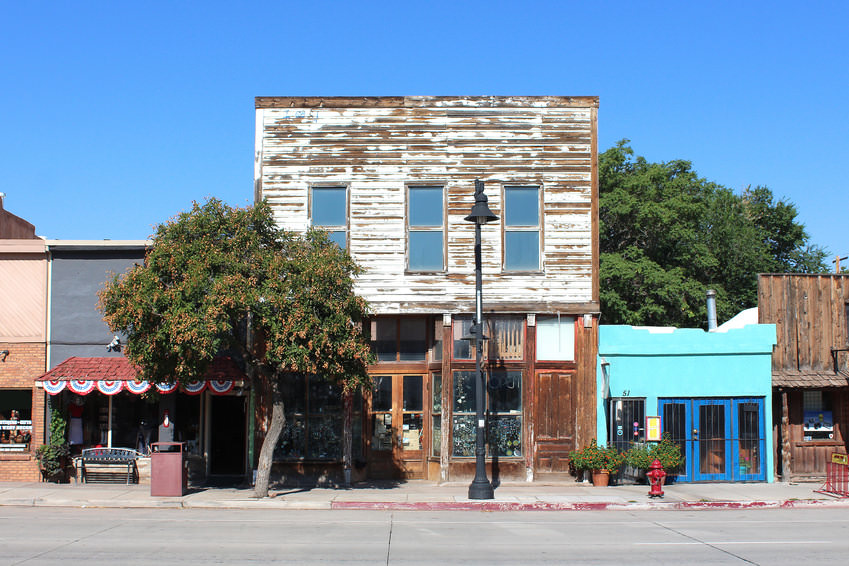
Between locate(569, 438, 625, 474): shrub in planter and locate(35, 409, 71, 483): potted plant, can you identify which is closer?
locate(569, 438, 625, 474): shrub in planter

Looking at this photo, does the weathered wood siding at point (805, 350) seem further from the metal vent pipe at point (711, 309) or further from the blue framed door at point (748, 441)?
the metal vent pipe at point (711, 309)

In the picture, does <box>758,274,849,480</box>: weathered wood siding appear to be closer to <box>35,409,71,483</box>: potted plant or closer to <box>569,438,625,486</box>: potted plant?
<box>569,438,625,486</box>: potted plant

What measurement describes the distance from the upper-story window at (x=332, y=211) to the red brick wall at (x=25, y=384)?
7.70 m

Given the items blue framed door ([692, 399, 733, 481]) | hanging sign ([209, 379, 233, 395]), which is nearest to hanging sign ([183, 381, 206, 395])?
hanging sign ([209, 379, 233, 395])

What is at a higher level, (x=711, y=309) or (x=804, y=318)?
(x=711, y=309)

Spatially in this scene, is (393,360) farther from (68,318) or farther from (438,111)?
(68,318)

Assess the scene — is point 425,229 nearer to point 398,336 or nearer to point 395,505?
point 398,336

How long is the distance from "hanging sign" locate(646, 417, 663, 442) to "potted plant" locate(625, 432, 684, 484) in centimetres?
15

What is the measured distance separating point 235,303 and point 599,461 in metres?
9.49

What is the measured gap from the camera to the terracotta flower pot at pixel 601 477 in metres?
19.7

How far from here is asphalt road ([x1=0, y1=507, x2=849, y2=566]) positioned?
11.4m

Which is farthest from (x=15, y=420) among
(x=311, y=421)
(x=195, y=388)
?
(x=311, y=421)

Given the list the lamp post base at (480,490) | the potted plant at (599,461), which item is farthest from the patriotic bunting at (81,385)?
the potted plant at (599,461)

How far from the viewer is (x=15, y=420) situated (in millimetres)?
20500
